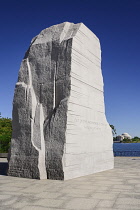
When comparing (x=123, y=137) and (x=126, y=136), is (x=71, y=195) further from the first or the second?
(x=126, y=136)

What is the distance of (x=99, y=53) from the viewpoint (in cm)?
891

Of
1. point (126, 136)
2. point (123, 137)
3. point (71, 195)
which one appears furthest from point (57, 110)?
point (126, 136)

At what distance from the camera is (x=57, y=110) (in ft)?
Result: 21.8

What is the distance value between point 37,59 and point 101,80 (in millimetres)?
2568

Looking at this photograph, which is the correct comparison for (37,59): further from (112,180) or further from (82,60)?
(112,180)

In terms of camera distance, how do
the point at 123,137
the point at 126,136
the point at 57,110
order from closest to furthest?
1. the point at 57,110
2. the point at 123,137
3. the point at 126,136

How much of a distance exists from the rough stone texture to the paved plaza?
0.82 m

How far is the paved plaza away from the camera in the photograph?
376cm

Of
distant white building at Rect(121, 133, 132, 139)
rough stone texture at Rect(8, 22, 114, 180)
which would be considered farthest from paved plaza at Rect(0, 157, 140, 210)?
distant white building at Rect(121, 133, 132, 139)

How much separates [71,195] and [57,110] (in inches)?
106

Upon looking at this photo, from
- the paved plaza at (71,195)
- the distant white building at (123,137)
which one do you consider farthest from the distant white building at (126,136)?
the paved plaza at (71,195)

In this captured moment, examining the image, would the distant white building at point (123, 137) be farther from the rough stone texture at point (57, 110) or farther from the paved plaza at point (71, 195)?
the paved plaza at point (71, 195)

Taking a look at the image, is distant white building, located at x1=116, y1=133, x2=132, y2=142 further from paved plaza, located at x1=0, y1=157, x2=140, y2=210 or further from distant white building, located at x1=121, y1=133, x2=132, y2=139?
paved plaza, located at x1=0, y1=157, x2=140, y2=210

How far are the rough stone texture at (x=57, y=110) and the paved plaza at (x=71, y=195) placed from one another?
0.82 metres
